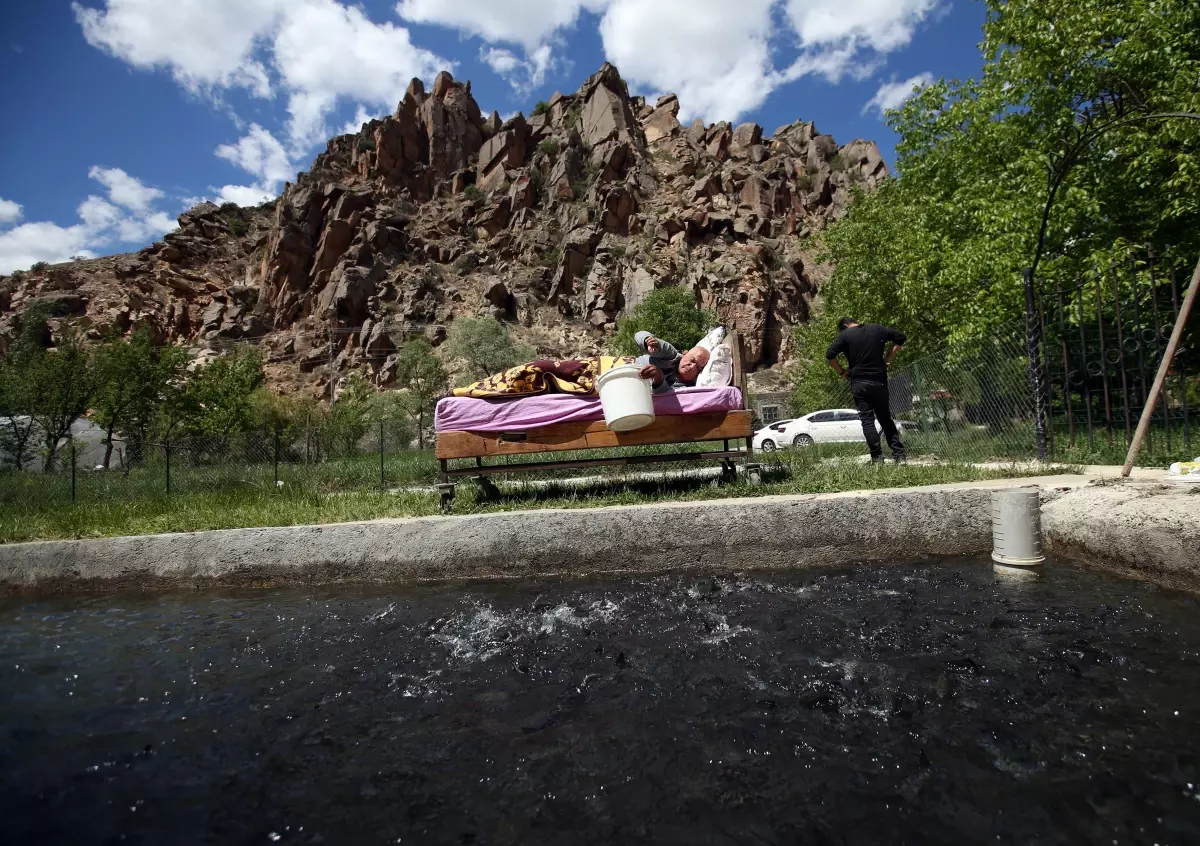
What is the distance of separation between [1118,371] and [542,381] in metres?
5.79

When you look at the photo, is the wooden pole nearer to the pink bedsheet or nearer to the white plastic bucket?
the pink bedsheet

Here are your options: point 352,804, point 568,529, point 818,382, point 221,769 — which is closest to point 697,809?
point 352,804

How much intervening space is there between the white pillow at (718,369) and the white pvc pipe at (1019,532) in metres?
2.42

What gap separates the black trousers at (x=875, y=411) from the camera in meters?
6.41

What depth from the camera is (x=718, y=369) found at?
5.67m

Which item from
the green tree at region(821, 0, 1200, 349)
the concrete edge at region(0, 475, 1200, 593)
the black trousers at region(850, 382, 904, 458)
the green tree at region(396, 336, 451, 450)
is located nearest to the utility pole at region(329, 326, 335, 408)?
the green tree at region(396, 336, 451, 450)

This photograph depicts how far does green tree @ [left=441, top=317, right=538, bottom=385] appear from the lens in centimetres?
4631

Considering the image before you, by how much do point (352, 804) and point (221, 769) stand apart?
21.4 inches

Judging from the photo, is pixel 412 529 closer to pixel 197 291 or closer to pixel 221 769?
pixel 221 769

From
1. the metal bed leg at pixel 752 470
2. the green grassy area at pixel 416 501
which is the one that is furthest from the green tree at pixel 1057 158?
the metal bed leg at pixel 752 470

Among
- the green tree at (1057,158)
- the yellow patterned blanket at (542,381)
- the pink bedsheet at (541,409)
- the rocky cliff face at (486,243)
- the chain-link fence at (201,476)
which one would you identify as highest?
the rocky cliff face at (486,243)

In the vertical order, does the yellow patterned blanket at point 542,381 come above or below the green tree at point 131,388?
below

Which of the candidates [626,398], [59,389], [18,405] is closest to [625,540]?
[626,398]

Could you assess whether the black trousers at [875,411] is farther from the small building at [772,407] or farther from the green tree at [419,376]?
the green tree at [419,376]
